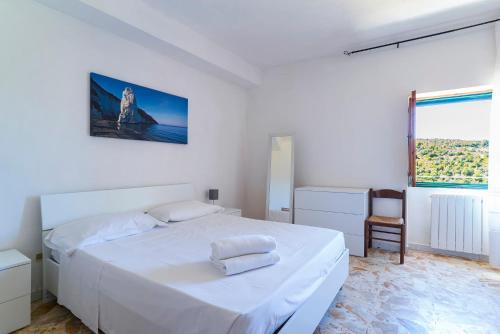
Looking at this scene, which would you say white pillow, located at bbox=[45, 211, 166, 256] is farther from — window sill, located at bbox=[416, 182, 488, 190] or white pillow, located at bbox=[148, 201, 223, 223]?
window sill, located at bbox=[416, 182, 488, 190]

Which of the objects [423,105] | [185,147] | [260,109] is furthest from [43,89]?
[423,105]

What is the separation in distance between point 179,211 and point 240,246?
1457 mm

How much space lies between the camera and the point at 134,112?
9.93 feet

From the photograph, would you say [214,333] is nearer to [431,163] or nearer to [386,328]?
[386,328]

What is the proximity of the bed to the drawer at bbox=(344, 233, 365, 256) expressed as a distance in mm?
1132

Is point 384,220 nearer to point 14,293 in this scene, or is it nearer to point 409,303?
point 409,303

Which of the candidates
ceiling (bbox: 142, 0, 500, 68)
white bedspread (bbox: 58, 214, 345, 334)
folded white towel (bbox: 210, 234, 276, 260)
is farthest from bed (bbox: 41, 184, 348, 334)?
ceiling (bbox: 142, 0, 500, 68)

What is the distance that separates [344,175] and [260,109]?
1.85 meters

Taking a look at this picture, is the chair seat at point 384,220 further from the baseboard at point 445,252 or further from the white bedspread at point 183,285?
the white bedspread at point 183,285

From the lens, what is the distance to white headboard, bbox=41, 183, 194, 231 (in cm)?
230

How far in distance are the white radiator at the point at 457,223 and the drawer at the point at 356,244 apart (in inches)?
38.0

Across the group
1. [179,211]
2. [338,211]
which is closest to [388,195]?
[338,211]

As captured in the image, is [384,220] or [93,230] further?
[384,220]

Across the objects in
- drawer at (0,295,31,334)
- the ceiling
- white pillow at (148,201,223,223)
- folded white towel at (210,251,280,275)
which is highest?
the ceiling
